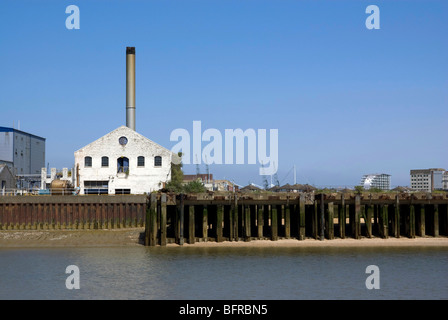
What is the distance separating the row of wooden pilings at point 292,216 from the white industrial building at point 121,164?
63.7ft

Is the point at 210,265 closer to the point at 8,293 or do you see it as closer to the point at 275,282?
the point at 275,282

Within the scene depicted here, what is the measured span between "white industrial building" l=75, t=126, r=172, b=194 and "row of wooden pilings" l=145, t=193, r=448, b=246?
63.7 ft

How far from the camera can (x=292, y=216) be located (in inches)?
1649

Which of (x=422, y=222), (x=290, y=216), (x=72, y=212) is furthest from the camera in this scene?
(x=72, y=212)

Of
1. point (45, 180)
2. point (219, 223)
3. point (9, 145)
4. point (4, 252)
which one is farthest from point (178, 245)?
point (9, 145)

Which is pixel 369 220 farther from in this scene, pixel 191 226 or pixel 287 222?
pixel 191 226

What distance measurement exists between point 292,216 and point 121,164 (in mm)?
24936

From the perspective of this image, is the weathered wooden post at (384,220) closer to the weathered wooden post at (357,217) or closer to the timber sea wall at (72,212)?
the weathered wooden post at (357,217)

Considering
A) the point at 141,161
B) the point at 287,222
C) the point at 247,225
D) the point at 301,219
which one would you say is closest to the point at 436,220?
the point at 301,219

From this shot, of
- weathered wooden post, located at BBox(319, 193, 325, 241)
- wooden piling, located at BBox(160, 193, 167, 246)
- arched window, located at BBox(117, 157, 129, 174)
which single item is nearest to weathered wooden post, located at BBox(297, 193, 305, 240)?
weathered wooden post, located at BBox(319, 193, 325, 241)

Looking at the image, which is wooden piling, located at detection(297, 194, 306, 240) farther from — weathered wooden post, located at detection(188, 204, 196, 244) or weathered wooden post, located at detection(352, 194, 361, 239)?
weathered wooden post, located at detection(188, 204, 196, 244)

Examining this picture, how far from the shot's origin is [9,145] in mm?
94938

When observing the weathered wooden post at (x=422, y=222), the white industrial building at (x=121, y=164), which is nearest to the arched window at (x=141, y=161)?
the white industrial building at (x=121, y=164)
